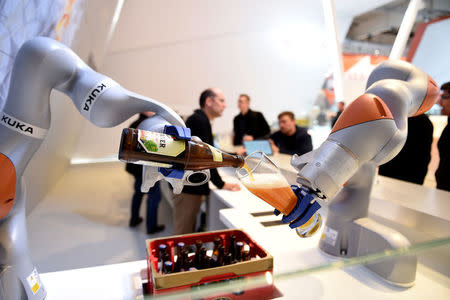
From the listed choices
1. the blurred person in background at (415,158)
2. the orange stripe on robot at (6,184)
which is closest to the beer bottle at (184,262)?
the orange stripe on robot at (6,184)

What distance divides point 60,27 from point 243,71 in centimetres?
485

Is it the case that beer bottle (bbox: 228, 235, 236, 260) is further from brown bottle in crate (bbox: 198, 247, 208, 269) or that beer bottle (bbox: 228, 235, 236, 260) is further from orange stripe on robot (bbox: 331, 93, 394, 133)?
orange stripe on robot (bbox: 331, 93, 394, 133)

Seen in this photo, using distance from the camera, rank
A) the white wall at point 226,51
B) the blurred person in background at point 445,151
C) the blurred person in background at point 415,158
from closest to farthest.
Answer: the blurred person in background at point 415,158
the blurred person in background at point 445,151
the white wall at point 226,51

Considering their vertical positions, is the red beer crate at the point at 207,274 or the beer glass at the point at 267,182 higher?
the beer glass at the point at 267,182

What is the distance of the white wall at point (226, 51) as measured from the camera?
151 inches

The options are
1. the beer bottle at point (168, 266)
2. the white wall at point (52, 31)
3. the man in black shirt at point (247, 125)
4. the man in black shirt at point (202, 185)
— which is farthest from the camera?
the man in black shirt at point (247, 125)

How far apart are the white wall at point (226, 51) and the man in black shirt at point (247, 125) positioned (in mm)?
253

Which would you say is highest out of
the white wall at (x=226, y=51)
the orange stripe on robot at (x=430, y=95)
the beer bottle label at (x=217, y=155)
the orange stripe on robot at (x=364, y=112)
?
the white wall at (x=226, y=51)

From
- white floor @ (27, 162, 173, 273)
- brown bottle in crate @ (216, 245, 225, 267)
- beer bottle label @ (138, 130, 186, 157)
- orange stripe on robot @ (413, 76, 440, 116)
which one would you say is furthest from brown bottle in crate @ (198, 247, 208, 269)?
white floor @ (27, 162, 173, 273)

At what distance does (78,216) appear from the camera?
325cm

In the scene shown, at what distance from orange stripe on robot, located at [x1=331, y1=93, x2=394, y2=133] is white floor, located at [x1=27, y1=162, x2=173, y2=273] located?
1.48 metres

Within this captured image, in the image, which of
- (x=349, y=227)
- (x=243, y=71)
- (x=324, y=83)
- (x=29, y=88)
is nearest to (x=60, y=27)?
(x=29, y=88)

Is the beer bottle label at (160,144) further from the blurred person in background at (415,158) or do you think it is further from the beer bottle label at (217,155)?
the blurred person in background at (415,158)

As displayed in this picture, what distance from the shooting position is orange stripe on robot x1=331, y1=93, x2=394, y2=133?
73cm
